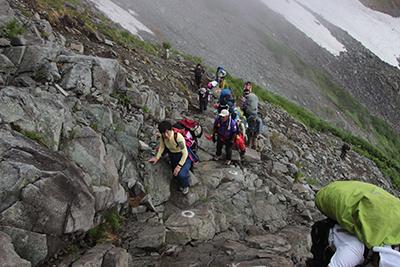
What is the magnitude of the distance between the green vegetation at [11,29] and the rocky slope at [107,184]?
1.04 ft

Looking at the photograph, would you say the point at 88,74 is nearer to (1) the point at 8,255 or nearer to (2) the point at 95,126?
(2) the point at 95,126

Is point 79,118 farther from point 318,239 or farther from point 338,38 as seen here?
point 338,38

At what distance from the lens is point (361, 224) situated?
2.11m

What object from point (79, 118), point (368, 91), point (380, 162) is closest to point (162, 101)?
point (79, 118)

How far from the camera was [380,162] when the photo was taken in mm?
18484

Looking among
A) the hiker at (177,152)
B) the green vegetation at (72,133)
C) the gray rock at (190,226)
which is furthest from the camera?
the hiker at (177,152)

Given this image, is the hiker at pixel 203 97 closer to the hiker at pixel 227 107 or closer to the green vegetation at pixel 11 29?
the hiker at pixel 227 107

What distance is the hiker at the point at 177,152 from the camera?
15.5 ft

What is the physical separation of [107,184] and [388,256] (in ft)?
13.9

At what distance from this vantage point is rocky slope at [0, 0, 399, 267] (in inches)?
114

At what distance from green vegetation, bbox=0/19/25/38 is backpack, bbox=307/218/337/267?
8.19 meters

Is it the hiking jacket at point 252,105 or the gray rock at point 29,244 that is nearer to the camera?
the gray rock at point 29,244

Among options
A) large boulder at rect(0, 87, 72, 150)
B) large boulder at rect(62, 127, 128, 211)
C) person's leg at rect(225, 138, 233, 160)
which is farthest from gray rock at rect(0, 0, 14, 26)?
person's leg at rect(225, 138, 233, 160)

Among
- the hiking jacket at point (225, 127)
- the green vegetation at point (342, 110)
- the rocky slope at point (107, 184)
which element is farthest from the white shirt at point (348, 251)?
the green vegetation at point (342, 110)
